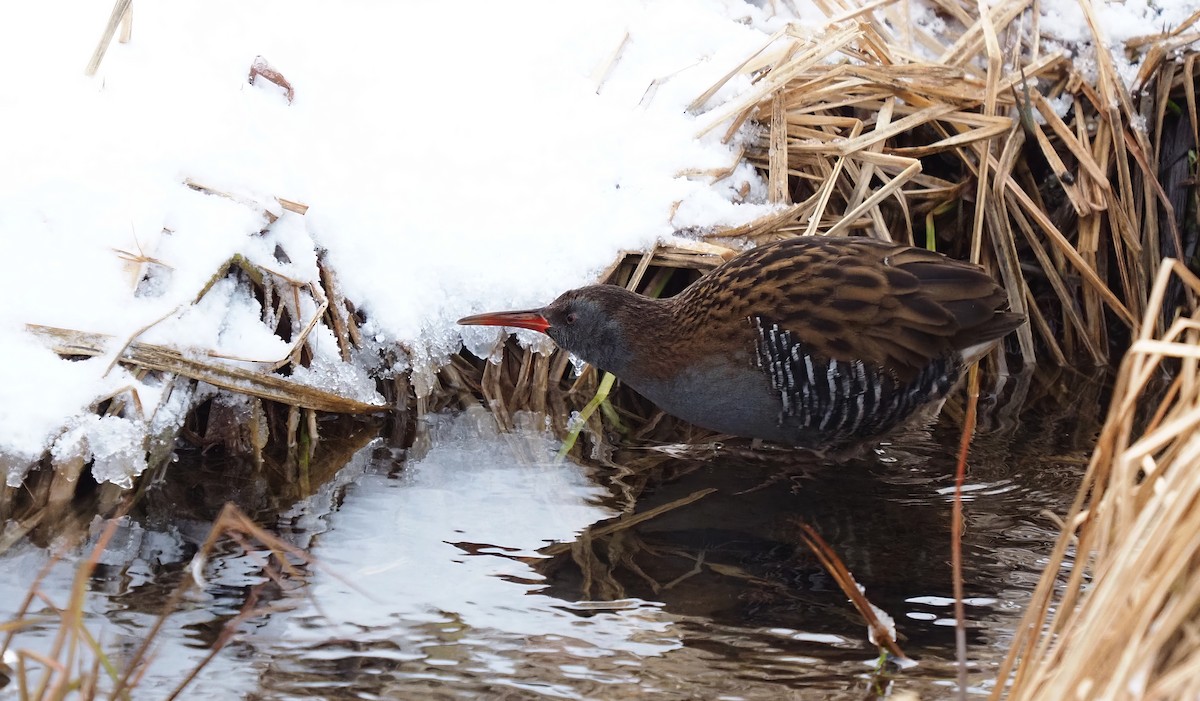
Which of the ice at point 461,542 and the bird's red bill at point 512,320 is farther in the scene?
the bird's red bill at point 512,320

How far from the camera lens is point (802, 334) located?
3.14 meters

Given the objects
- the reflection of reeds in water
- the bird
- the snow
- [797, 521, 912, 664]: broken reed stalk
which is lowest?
[797, 521, 912, 664]: broken reed stalk

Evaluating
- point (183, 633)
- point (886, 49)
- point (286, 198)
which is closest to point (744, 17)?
point (886, 49)

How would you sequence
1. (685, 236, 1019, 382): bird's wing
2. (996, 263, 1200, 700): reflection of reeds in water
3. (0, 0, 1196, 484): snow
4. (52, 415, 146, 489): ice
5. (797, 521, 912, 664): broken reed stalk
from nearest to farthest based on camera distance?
(996, 263, 1200, 700): reflection of reeds in water < (797, 521, 912, 664): broken reed stalk < (52, 415, 146, 489): ice < (0, 0, 1196, 484): snow < (685, 236, 1019, 382): bird's wing

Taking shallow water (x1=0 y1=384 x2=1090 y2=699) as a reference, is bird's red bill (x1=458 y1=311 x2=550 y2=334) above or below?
above

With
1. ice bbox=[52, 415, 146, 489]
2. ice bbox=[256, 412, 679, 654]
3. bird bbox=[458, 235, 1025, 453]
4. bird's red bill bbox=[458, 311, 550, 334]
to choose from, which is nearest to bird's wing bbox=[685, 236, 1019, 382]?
bird bbox=[458, 235, 1025, 453]

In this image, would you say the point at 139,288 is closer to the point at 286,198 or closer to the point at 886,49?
the point at 286,198

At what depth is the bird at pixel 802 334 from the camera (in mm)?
3158

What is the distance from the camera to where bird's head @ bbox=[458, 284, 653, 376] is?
132 inches

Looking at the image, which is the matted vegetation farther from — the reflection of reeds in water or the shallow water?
the reflection of reeds in water

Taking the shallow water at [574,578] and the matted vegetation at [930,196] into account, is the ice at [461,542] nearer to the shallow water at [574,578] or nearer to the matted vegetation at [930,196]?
the shallow water at [574,578]

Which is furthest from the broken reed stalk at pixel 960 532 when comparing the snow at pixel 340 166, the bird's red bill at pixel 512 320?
the bird's red bill at pixel 512 320

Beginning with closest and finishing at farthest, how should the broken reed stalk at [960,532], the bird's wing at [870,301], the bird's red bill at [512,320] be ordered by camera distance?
the broken reed stalk at [960,532] → the bird's wing at [870,301] → the bird's red bill at [512,320]

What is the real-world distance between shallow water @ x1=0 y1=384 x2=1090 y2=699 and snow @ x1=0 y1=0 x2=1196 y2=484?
0.37 m
